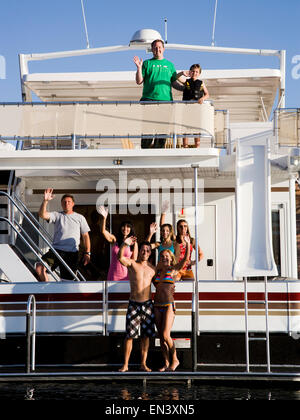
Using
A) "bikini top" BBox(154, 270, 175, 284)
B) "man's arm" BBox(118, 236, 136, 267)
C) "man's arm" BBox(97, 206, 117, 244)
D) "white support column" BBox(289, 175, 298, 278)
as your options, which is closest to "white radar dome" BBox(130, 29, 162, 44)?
"white support column" BBox(289, 175, 298, 278)

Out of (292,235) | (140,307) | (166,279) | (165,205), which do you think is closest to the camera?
(140,307)

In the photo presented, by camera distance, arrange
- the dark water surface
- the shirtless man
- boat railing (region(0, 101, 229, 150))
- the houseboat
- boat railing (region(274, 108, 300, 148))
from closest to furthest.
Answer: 1. the dark water surface
2. the shirtless man
3. the houseboat
4. boat railing (region(274, 108, 300, 148))
5. boat railing (region(0, 101, 229, 150))

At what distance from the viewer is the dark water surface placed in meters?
9.19

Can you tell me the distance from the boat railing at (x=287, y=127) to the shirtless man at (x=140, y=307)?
9.09ft

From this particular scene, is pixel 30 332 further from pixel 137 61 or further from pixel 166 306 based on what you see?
pixel 137 61

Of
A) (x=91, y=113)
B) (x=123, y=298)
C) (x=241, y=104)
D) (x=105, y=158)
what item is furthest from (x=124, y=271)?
(x=241, y=104)

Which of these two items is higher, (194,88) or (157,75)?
(157,75)

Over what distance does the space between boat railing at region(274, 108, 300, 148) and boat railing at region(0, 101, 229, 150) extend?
100 cm

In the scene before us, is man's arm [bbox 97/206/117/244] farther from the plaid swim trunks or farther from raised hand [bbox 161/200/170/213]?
raised hand [bbox 161/200/170/213]

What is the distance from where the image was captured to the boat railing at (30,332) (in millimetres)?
9852

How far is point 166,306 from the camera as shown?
1016 cm

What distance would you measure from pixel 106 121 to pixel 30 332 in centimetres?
348

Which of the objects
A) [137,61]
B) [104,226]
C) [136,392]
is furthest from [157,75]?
[136,392]
